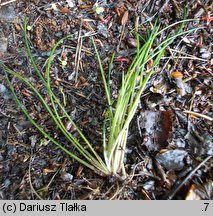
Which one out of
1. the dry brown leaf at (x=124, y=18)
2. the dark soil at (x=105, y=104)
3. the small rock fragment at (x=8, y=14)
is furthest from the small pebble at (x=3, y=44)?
the dry brown leaf at (x=124, y=18)

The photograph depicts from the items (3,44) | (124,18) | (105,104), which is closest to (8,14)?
(3,44)

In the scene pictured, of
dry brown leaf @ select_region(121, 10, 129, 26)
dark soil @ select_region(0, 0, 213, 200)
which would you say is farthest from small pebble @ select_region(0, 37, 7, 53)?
dry brown leaf @ select_region(121, 10, 129, 26)

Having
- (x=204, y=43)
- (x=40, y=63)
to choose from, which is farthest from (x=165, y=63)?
(x=40, y=63)

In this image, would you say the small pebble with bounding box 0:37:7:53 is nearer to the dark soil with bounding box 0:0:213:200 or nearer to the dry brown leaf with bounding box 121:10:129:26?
the dark soil with bounding box 0:0:213:200

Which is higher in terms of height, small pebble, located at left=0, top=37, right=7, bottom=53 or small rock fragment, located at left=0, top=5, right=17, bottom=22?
small rock fragment, located at left=0, top=5, right=17, bottom=22

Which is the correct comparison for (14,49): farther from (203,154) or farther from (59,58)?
(203,154)

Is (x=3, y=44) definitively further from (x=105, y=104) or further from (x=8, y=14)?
(x=105, y=104)

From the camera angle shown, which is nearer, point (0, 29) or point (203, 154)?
point (203, 154)

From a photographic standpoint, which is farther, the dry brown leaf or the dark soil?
the dry brown leaf

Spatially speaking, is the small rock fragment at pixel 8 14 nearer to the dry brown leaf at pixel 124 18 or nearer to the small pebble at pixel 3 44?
the small pebble at pixel 3 44
